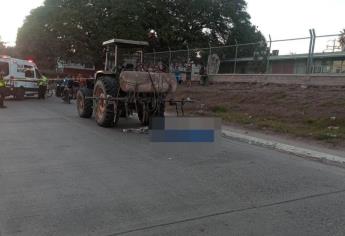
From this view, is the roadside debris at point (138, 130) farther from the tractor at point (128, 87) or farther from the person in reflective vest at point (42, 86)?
the person in reflective vest at point (42, 86)

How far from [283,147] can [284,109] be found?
495cm

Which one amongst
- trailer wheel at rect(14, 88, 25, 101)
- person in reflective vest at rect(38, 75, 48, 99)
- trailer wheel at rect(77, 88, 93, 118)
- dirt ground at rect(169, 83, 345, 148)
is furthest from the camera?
person in reflective vest at rect(38, 75, 48, 99)

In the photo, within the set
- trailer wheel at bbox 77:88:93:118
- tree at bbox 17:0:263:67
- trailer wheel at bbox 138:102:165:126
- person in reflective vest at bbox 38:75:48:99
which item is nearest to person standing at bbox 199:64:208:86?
person in reflective vest at bbox 38:75:48:99

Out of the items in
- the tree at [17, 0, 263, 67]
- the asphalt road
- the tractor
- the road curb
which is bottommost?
the asphalt road

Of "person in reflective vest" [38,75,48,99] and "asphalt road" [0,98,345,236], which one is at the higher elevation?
"person in reflective vest" [38,75,48,99]

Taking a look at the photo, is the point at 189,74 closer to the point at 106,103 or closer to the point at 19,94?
the point at 19,94

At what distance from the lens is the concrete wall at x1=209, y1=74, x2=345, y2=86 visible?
16.9 m

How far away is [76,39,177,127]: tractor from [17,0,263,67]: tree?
2489 centimetres

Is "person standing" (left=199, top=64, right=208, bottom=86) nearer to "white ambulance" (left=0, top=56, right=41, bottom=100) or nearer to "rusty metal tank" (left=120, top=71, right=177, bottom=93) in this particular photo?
"white ambulance" (left=0, top=56, right=41, bottom=100)

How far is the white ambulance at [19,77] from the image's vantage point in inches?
907

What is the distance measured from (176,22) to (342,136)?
36414mm

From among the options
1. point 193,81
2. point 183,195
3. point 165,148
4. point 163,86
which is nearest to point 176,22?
point 193,81

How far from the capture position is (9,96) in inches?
957

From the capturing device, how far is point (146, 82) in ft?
40.0
